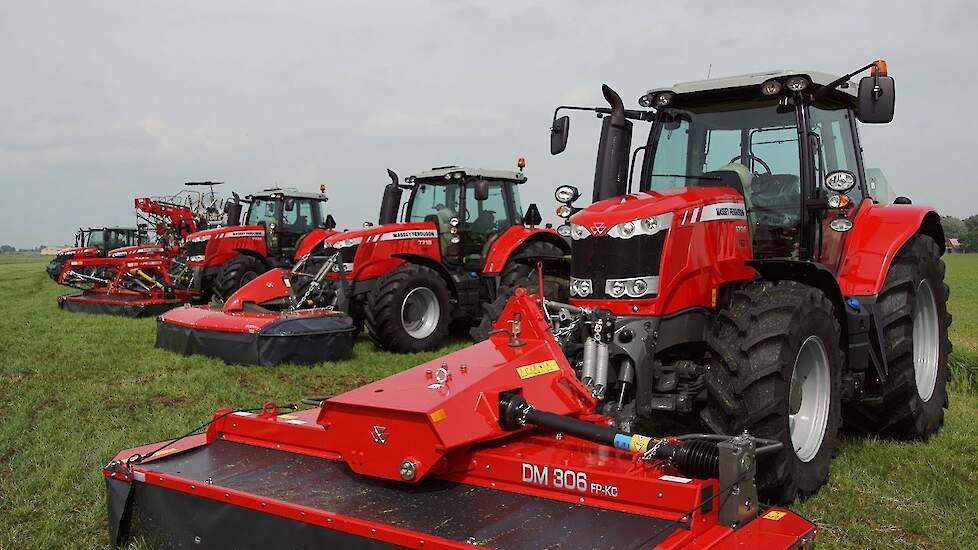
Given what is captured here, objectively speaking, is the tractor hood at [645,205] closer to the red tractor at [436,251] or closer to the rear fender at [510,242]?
the red tractor at [436,251]

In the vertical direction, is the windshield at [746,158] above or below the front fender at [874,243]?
above

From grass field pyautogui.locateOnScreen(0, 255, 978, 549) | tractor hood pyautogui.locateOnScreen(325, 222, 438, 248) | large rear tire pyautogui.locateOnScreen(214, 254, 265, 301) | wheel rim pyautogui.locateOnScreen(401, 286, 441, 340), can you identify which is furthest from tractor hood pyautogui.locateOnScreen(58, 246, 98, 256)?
wheel rim pyautogui.locateOnScreen(401, 286, 441, 340)

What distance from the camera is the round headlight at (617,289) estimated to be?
4527 mm

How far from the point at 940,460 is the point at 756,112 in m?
2.36

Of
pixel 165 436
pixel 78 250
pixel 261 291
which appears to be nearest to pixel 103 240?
pixel 78 250

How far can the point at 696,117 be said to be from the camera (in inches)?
213

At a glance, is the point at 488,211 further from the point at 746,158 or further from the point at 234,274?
the point at 234,274

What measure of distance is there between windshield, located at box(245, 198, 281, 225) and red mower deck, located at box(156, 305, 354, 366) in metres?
6.74

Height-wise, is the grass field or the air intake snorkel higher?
the air intake snorkel

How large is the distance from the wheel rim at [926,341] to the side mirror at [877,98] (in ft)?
5.97

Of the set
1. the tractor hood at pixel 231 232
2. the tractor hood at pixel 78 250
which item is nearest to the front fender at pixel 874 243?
the tractor hood at pixel 231 232

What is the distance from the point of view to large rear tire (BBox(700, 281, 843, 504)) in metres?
3.90

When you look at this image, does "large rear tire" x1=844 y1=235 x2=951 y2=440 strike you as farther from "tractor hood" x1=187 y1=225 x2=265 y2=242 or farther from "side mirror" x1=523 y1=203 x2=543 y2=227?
"tractor hood" x1=187 y1=225 x2=265 y2=242

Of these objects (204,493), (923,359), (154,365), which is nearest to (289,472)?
(204,493)
